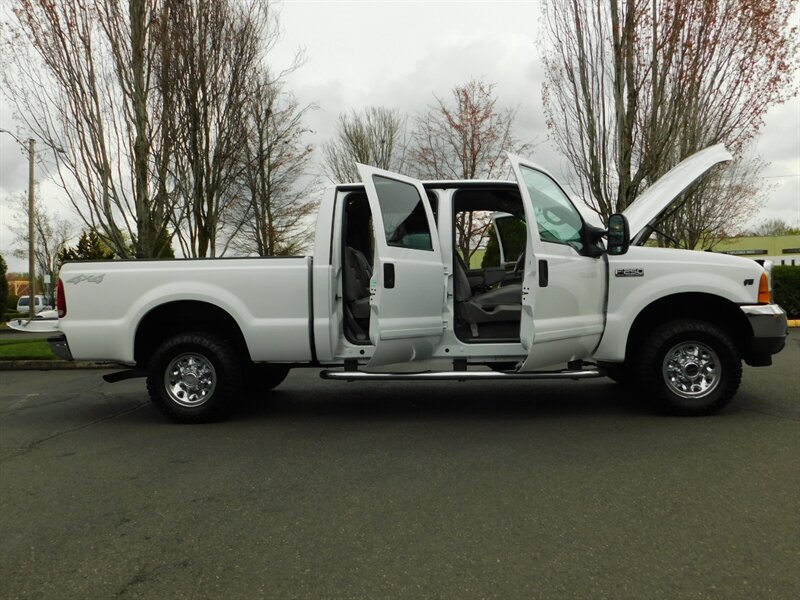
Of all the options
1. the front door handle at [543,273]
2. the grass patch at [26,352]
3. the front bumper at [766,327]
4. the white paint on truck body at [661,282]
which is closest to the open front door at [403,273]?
the front door handle at [543,273]

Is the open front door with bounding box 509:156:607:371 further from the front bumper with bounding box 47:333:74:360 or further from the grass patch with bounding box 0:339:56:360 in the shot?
the grass patch with bounding box 0:339:56:360

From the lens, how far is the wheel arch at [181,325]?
5938mm

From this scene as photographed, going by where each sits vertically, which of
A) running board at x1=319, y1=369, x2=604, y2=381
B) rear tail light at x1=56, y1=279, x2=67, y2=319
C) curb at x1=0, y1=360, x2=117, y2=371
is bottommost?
curb at x1=0, y1=360, x2=117, y2=371

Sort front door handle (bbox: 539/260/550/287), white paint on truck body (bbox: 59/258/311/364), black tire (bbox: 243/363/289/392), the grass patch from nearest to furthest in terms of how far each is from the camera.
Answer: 1. front door handle (bbox: 539/260/550/287)
2. white paint on truck body (bbox: 59/258/311/364)
3. black tire (bbox: 243/363/289/392)
4. the grass patch

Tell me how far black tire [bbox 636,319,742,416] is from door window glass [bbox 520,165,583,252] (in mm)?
1134

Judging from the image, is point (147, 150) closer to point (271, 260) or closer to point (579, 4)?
point (271, 260)

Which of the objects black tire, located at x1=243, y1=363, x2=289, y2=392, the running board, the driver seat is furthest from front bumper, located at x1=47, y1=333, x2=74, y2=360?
the driver seat

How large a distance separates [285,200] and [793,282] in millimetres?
18258

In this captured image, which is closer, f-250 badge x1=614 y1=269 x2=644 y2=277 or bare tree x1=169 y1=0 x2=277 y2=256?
f-250 badge x1=614 y1=269 x2=644 y2=277

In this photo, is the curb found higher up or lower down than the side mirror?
lower down

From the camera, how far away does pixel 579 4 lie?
1351 cm

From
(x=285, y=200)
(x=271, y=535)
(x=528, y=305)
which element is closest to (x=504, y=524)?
(x=271, y=535)

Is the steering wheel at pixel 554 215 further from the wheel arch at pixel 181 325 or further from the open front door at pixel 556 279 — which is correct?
the wheel arch at pixel 181 325

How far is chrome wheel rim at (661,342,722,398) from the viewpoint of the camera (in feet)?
18.5
